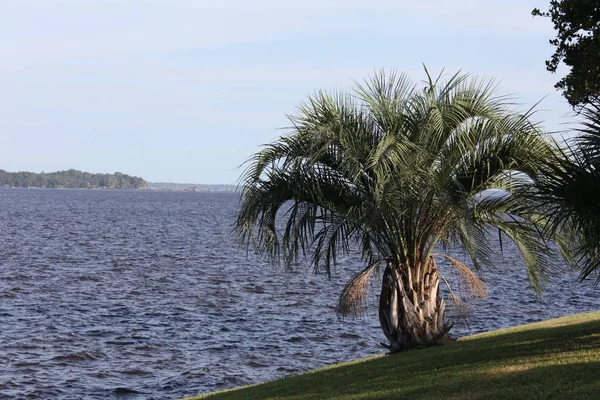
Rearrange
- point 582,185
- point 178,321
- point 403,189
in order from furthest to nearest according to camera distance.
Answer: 1. point 178,321
2. point 403,189
3. point 582,185

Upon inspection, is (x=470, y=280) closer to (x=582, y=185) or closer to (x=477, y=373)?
(x=477, y=373)

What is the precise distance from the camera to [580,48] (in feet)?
39.1

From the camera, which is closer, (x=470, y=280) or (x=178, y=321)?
(x=470, y=280)

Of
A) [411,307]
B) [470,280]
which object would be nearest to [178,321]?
[411,307]

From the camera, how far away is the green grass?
31.5 ft

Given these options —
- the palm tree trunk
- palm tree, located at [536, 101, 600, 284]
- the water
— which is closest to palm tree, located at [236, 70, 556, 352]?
the palm tree trunk

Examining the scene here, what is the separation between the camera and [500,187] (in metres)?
14.1

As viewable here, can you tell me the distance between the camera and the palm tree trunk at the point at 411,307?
14242 mm

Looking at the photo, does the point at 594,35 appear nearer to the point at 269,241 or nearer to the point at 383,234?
the point at 383,234

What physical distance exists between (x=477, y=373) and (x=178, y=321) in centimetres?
1614

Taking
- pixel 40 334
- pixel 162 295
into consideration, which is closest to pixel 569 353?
pixel 40 334

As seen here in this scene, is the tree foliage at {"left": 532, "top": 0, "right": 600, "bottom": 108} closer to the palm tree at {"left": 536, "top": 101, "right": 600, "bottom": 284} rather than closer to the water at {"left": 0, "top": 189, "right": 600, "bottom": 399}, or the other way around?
the palm tree at {"left": 536, "top": 101, "right": 600, "bottom": 284}

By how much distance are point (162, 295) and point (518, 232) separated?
19.7 metres

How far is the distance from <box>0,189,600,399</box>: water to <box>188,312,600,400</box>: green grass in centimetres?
515
